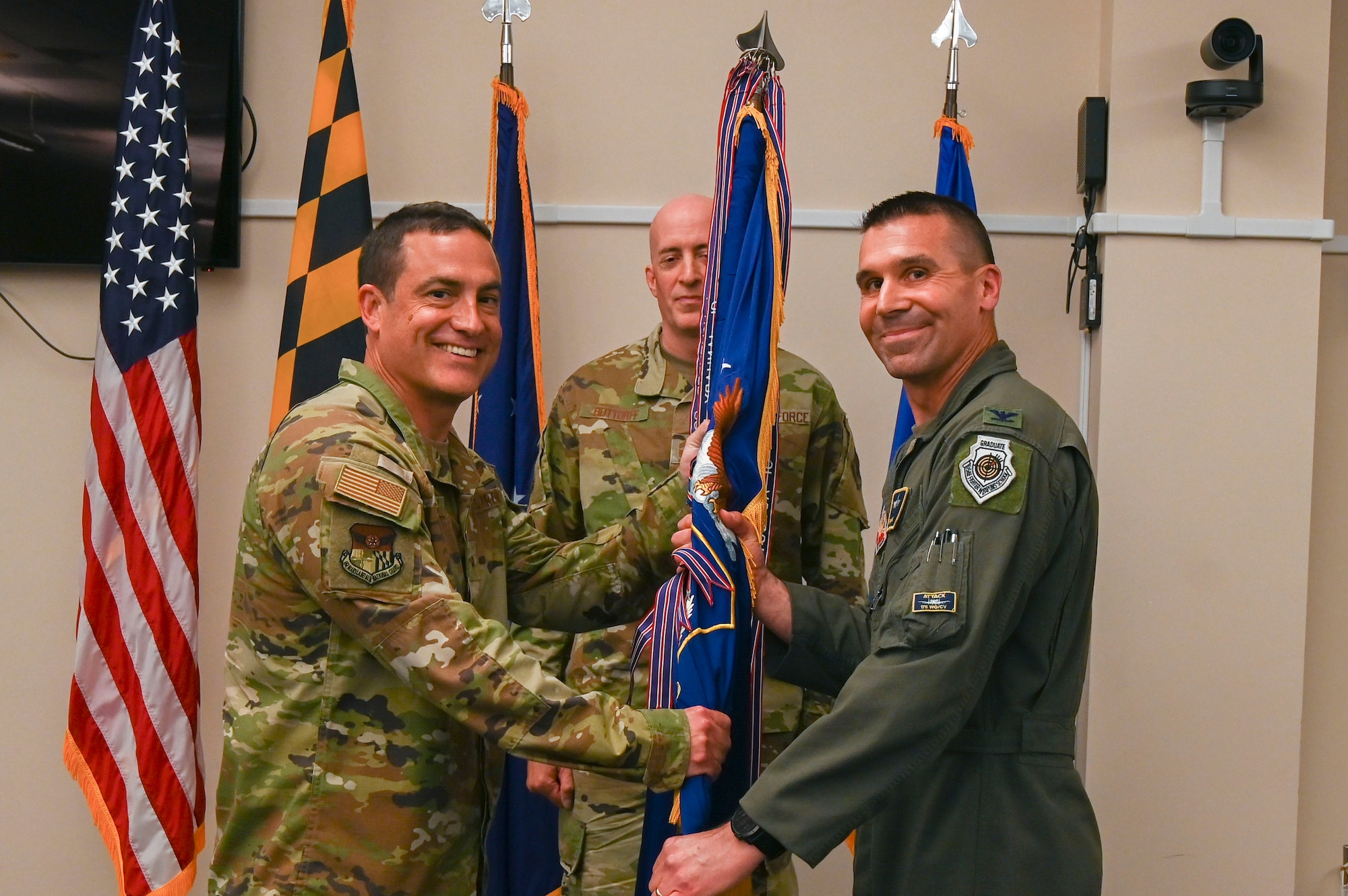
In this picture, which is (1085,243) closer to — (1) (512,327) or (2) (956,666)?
(1) (512,327)

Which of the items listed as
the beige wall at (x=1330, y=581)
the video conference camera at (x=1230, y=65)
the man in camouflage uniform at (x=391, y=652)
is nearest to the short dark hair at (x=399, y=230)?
the man in camouflage uniform at (x=391, y=652)

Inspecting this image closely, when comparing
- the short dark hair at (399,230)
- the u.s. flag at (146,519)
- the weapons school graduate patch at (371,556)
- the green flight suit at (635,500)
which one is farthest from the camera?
the u.s. flag at (146,519)

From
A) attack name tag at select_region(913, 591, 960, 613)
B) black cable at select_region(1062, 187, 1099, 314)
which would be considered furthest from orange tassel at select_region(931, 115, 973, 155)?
attack name tag at select_region(913, 591, 960, 613)

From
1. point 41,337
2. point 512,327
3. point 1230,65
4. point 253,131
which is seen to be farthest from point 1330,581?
point 41,337

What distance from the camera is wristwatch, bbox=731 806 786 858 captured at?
1.54m

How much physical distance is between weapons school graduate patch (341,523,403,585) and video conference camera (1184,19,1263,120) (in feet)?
7.83

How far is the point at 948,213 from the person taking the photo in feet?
6.02

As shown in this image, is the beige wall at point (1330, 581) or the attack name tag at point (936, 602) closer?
the attack name tag at point (936, 602)

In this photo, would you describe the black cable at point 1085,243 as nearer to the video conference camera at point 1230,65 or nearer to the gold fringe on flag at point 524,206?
the video conference camera at point 1230,65

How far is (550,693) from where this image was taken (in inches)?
60.3

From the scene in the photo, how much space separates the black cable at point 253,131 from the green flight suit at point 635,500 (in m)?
1.29

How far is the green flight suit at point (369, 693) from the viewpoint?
4.85 ft

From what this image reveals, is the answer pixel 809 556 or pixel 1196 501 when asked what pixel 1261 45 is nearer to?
pixel 1196 501

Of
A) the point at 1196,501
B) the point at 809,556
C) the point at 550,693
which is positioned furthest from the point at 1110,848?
the point at 550,693
